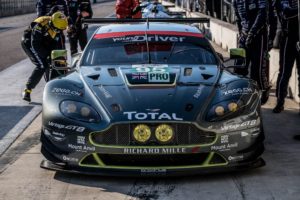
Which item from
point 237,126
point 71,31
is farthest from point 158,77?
point 71,31

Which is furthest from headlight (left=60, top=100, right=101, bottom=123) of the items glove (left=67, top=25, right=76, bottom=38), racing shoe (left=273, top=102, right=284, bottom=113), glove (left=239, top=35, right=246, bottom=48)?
glove (left=67, top=25, right=76, bottom=38)

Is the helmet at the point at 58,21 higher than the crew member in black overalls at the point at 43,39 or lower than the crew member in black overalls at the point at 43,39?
higher

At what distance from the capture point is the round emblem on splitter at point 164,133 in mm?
4832

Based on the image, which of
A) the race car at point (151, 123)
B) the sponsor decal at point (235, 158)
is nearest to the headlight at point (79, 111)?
the race car at point (151, 123)

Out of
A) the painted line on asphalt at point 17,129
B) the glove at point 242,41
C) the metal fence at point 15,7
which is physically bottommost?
the metal fence at point 15,7

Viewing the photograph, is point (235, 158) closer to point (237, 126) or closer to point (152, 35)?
point (237, 126)

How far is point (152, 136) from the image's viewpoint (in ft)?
15.9

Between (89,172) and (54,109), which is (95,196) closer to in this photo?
(89,172)

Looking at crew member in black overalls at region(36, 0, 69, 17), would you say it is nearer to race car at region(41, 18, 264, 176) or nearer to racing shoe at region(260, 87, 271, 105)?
racing shoe at region(260, 87, 271, 105)

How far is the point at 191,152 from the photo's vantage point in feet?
15.9

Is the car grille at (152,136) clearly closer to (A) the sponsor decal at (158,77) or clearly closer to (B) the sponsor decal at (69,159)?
(B) the sponsor decal at (69,159)

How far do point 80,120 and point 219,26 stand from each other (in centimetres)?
1229

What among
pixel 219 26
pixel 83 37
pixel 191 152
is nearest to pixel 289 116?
pixel 191 152

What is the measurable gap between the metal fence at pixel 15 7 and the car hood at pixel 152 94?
124 feet
